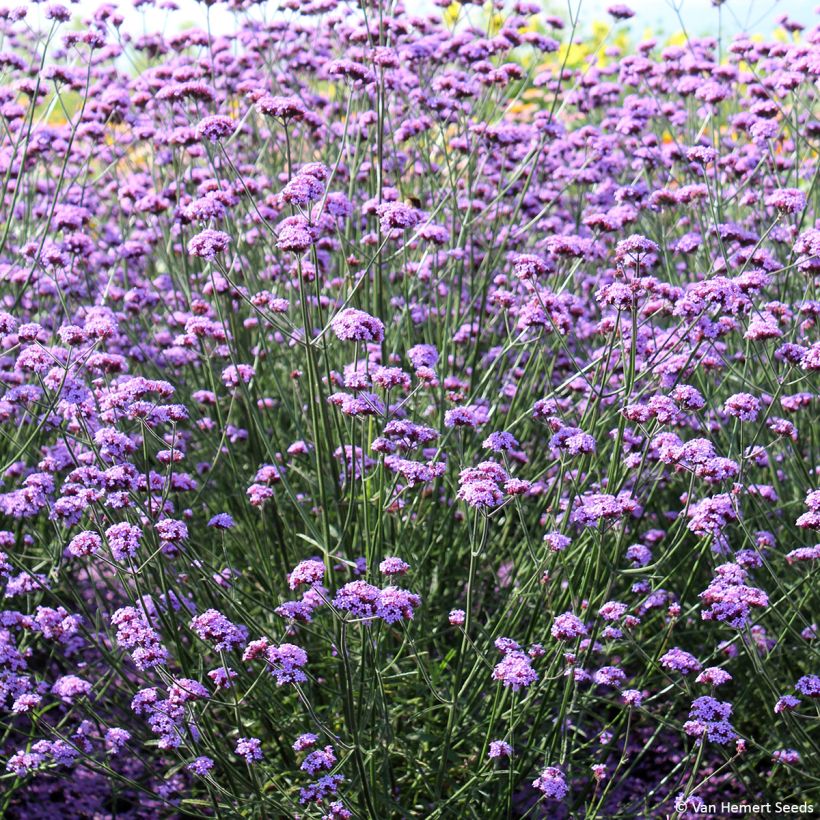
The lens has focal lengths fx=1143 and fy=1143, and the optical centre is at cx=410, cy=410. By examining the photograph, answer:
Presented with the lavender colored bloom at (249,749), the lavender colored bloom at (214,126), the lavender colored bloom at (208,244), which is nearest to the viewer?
the lavender colored bloom at (249,749)

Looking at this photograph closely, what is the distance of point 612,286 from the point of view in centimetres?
352

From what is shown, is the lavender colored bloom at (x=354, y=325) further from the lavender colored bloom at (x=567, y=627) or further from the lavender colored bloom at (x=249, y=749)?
the lavender colored bloom at (x=249, y=749)

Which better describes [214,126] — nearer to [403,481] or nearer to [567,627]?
[403,481]

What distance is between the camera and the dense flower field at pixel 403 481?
11.2 ft

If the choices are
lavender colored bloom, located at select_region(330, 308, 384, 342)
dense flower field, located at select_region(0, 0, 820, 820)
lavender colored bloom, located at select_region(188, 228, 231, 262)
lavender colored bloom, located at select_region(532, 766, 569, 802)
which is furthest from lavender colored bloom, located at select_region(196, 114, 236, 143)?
lavender colored bloom, located at select_region(532, 766, 569, 802)

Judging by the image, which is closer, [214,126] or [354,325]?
[354,325]

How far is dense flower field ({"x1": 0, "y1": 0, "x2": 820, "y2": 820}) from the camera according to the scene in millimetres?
3402

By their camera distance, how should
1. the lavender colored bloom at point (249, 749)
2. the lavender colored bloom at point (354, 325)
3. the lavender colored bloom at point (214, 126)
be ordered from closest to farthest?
the lavender colored bloom at point (249, 749) < the lavender colored bloom at point (354, 325) < the lavender colored bloom at point (214, 126)

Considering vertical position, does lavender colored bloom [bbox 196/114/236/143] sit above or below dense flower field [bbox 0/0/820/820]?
above

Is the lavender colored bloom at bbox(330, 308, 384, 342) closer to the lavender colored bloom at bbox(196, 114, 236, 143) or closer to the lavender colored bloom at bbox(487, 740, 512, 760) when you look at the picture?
the lavender colored bloom at bbox(196, 114, 236, 143)

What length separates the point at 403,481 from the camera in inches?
163

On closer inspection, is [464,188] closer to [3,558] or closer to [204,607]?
[204,607]

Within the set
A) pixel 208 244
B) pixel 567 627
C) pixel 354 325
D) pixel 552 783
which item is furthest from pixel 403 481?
pixel 552 783

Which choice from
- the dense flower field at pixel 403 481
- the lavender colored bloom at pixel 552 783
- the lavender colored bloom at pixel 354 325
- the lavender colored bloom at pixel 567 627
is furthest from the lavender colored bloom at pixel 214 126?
the lavender colored bloom at pixel 552 783
